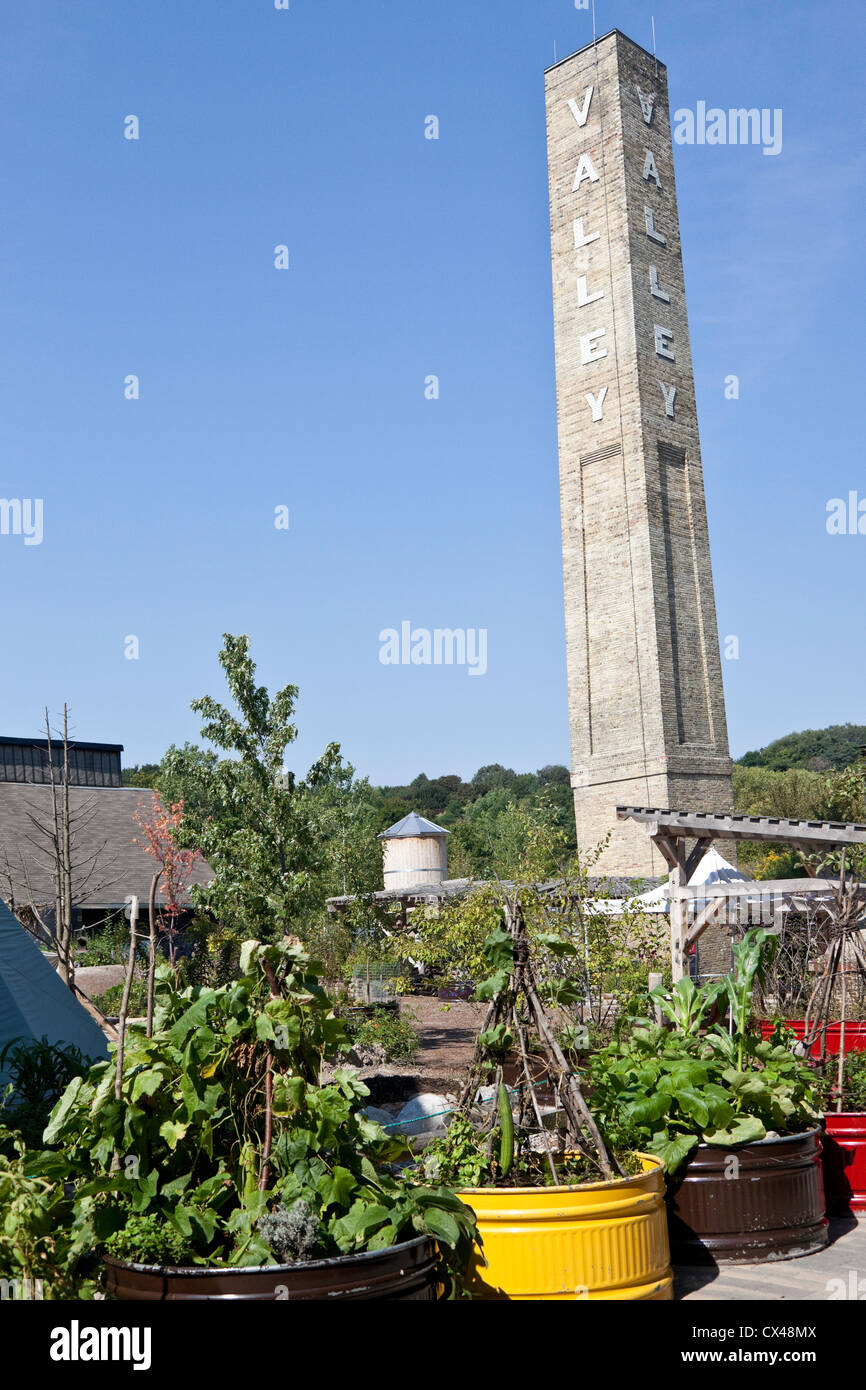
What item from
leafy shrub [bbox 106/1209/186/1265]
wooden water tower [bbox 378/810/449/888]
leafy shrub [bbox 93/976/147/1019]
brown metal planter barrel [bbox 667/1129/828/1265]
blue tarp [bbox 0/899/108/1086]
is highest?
Answer: wooden water tower [bbox 378/810/449/888]

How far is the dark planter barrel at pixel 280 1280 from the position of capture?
12.5 feet

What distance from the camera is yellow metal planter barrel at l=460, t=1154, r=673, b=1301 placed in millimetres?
4898

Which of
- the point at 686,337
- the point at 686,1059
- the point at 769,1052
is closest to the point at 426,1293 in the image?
the point at 686,1059

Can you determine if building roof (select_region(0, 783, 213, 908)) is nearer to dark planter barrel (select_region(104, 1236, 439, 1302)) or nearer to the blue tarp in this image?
the blue tarp

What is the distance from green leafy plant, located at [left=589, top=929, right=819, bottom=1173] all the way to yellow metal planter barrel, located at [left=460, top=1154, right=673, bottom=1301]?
911 millimetres

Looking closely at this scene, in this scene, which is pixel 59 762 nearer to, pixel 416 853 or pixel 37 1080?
pixel 416 853

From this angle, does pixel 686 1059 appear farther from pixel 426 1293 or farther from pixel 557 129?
pixel 557 129

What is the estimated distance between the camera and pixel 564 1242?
16.2 feet

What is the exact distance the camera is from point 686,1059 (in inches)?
263

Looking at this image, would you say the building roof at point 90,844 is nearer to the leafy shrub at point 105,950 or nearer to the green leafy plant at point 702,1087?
the leafy shrub at point 105,950

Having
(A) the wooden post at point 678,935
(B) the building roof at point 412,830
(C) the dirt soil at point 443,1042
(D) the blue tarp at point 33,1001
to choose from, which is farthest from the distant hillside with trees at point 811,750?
(D) the blue tarp at point 33,1001

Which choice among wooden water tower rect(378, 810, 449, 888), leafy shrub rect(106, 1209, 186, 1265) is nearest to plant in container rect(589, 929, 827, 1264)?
leafy shrub rect(106, 1209, 186, 1265)

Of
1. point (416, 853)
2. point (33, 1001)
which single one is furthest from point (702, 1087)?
point (416, 853)

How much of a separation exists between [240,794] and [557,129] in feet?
89.3
